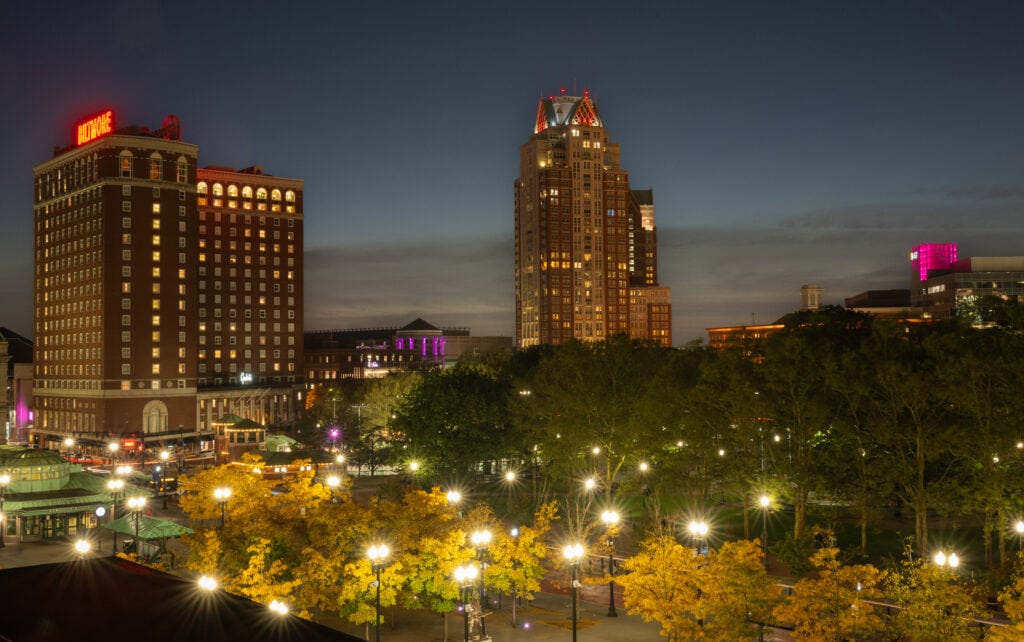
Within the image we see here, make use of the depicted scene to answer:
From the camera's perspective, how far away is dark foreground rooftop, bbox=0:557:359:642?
13.5 m

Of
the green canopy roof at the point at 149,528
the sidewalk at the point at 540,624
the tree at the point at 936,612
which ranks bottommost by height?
the sidewalk at the point at 540,624

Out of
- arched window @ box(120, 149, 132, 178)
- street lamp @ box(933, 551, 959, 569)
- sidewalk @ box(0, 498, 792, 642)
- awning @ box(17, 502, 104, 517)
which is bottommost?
sidewalk @ box(0, 498, 792, 642)

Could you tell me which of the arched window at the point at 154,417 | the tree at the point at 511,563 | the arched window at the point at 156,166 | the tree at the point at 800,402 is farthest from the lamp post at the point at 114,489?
the arched window at the point at 156,166

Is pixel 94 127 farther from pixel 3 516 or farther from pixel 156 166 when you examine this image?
pixel 3 516

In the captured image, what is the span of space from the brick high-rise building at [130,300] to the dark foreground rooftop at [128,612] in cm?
13007

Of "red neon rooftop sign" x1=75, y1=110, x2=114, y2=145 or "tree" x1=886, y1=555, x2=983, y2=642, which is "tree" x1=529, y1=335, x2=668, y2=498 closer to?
"tree" x1=886, y1=555, x2=983, y2=642

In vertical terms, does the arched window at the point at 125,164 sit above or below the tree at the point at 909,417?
above

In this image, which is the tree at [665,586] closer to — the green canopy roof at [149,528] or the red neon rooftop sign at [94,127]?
the green canopy roof at [149,528]

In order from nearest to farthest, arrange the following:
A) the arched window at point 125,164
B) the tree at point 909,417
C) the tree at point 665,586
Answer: the tree at point 665,586, the tree at point 909,417, the arched window at point 125,164

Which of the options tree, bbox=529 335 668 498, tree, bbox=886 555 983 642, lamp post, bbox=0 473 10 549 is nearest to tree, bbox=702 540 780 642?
tree, bbox=886 555 983 642

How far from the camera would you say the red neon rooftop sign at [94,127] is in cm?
15375

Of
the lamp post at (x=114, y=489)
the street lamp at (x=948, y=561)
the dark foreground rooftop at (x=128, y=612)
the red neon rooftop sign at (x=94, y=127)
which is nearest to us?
the dark foreground rooftop at (x=128, y=612)

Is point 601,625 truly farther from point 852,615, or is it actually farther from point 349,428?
point 349,428

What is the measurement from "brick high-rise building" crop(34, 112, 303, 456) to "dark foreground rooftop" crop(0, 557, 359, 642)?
130 meters
